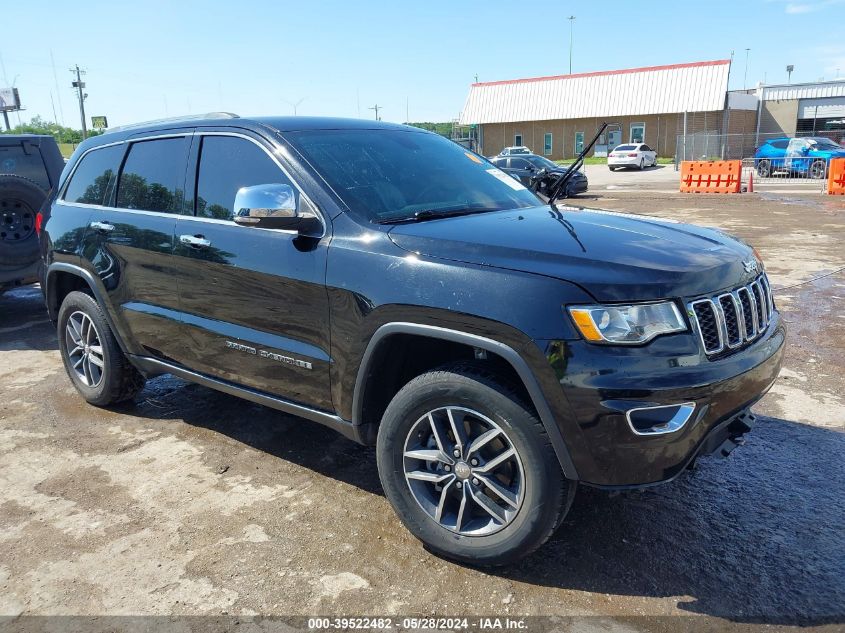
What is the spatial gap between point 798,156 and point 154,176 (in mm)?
29285

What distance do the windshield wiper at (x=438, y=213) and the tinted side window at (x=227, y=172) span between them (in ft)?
2.20

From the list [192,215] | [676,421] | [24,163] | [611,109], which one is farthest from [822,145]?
[676,421]

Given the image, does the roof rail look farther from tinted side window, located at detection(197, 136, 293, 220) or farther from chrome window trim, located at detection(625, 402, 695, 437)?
chrome window trim, located at detection(625, 402, 695, 437)

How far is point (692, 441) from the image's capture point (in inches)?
99.5

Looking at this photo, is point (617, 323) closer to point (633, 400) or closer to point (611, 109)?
point (633, 400)

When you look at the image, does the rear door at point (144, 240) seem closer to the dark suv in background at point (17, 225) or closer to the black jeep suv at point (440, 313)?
the black jeep suv at point (440, 313)

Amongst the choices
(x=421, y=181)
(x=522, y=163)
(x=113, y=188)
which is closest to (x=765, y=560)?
(x=421, y=181)

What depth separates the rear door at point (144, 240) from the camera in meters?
3.95

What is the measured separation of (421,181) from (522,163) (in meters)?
20.3

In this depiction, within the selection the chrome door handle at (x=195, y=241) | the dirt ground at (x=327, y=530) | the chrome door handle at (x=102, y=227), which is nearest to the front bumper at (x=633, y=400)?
the dirt ground at (x=327, y=530)

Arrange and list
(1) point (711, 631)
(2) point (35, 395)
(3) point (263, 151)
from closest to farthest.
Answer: (1) point (711, 631), (3) point (263, 151), (2) point (35, 395)

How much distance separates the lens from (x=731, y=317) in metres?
2.76

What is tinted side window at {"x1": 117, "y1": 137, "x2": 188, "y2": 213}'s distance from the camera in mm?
3969

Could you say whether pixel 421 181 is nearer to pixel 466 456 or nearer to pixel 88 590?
pixel 466 456
